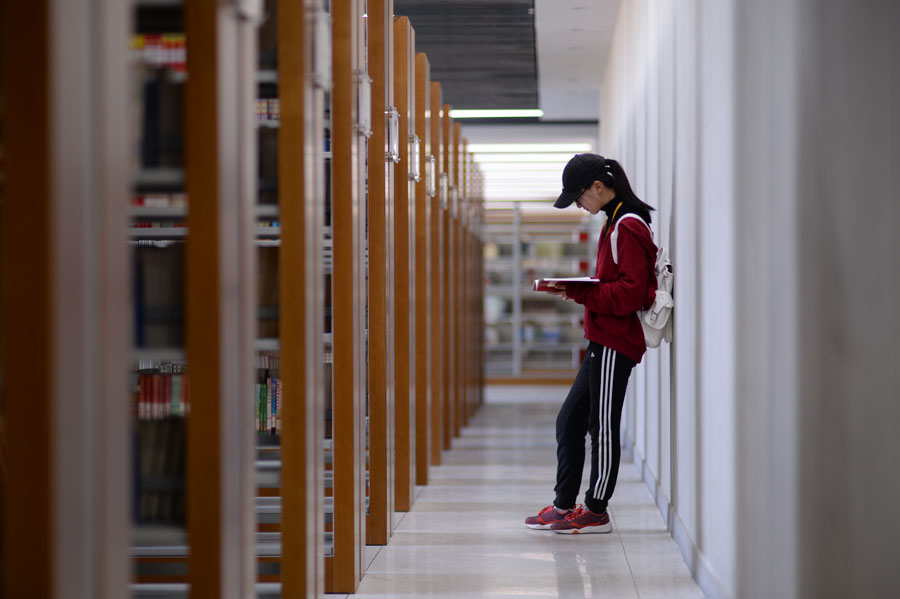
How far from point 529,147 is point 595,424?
9.68 metres

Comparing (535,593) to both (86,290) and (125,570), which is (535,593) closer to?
(125,570)

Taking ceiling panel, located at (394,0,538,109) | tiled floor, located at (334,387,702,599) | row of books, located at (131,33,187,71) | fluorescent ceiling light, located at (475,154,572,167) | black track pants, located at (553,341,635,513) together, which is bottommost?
tiled floor, located at (334,387,702,599)

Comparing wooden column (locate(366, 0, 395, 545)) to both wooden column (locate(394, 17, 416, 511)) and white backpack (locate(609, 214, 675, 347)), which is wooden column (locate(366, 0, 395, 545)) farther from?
white backpack (locate(609, 214, 675, 347))

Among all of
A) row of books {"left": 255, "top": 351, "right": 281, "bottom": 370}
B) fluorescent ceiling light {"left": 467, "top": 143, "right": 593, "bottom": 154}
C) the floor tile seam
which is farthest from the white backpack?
fluorescent ceiling light {"left": 467, "top": 143, "right": 593, "bottom": 154}

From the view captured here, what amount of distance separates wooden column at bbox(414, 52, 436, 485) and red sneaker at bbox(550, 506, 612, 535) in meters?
1.49

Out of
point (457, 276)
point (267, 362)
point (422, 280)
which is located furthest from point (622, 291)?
point (457, 276)

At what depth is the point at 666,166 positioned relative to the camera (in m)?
4.46

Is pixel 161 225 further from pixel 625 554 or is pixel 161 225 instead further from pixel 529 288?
pixel 529 288

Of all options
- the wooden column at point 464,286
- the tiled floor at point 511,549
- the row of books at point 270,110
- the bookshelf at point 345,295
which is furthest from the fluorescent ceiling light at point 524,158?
the row of books at point 270,110

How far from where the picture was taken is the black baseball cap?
13.8 feet

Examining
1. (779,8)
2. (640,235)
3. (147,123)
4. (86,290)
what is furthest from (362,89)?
(86,290)

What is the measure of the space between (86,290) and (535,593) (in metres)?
2.34

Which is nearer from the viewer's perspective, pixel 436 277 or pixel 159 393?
pixel 159 393

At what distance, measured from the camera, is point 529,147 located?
1347cm
